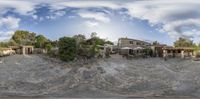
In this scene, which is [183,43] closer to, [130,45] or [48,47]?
[130,45]

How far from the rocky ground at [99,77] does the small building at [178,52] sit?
117 mm

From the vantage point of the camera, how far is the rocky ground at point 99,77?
19.3ft

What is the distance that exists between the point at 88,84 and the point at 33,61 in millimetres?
850

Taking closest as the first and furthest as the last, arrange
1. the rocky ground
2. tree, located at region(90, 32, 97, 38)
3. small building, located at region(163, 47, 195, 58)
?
the rocky ground, tree, located at region(90, 32, 97, 38), small building, located at region(163, 47, 195, 58)

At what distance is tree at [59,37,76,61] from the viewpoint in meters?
6.07

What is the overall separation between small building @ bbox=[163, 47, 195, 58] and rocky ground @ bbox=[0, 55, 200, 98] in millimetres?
117

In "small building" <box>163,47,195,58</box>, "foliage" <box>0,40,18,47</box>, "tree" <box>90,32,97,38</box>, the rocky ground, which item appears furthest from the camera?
"small building" <box>163,47,195,58</box>

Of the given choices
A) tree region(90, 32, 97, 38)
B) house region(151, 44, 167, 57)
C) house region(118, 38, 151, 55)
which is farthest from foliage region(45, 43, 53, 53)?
house region(151, 44, 167, 57)

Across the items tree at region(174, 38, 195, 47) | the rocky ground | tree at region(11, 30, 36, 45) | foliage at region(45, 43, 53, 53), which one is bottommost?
the rocky ground

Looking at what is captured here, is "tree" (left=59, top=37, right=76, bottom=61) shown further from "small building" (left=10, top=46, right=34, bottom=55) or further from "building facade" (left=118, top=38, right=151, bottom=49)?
"building facade" (left=118, top=38, right=151, bottom=49)

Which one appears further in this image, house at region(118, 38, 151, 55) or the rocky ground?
house at region(118, 38, 151, 55)

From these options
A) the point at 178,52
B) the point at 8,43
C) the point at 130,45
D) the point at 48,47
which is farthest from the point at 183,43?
the point at 8,43

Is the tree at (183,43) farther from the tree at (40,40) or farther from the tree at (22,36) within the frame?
the tree at (22,36)

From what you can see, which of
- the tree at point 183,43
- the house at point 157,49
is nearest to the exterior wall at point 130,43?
the house at point 157,49
